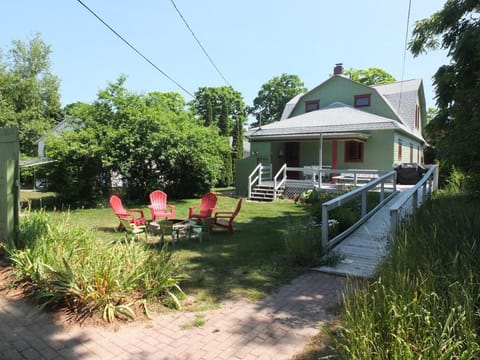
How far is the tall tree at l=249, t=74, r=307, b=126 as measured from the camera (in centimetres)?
5175

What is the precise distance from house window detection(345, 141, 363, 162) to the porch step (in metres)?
4.77

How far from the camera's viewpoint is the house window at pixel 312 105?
2291cm

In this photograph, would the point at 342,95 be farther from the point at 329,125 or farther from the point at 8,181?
the point at 8,181

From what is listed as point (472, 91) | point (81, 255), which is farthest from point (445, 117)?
point (81, 255)

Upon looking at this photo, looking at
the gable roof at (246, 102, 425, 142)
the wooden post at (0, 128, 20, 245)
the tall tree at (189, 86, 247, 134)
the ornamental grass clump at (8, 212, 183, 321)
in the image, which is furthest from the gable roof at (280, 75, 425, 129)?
the tall tree at (189, 86, 247, 134)

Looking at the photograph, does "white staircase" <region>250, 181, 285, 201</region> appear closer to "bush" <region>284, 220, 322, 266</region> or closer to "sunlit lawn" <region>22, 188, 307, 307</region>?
"sunlit lawn" <region>22, 188, 307, 307</region>

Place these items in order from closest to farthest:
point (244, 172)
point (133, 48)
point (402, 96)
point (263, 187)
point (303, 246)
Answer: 1. point (303, 246)
2. point (133, 48)
3. point (263, 187)
4. point (244, 172)
5. point (402, 96)

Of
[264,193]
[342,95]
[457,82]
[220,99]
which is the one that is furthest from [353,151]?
[220,99]

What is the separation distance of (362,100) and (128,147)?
48.7ft

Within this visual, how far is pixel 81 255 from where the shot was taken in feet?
14.8

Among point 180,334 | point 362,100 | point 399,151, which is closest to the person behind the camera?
point 180,334

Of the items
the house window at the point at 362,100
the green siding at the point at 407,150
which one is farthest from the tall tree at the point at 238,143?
the green siding at the point at 407,150

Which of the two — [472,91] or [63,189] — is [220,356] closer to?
[472,91]

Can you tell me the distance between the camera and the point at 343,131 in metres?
16.6
